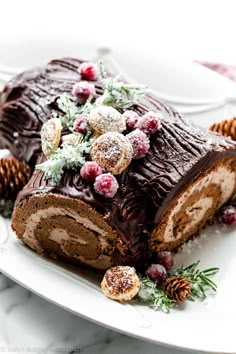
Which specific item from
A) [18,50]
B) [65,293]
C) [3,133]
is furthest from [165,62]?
[65,293]

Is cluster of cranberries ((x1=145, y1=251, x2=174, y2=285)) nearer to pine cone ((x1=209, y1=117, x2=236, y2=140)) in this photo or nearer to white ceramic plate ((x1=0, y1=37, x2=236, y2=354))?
white ceramic plate ((x1=0, y1=37, x2=236, y2=354))

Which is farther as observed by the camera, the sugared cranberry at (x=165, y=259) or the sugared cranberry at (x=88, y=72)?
the sugared cranberry at (x=88, y=72)

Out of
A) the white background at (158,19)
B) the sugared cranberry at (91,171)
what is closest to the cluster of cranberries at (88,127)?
the sugared cranberry at (91,171)

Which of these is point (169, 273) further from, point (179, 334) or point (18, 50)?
point (18, 50)

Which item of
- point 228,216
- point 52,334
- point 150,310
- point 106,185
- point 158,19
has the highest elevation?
point 158,19

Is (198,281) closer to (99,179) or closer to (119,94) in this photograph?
(99,179)

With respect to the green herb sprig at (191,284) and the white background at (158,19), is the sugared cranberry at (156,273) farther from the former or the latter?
the white background at (158,19)

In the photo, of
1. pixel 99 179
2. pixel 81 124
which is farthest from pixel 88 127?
pixel 99 179
